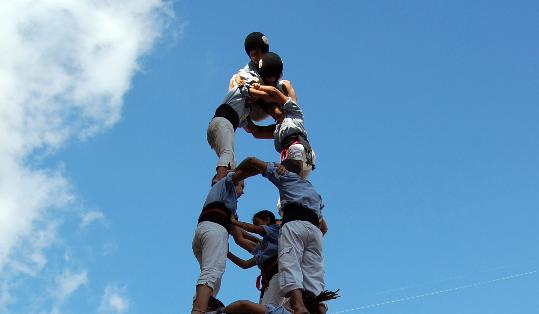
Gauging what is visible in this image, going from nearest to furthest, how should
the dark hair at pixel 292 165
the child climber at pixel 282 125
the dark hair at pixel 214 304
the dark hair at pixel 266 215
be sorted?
the dark hair at pixel 214 304 < the dark hair at pixel 292 165 < the dark hair at pixel 266 215 < the child climber at pixel 282 125

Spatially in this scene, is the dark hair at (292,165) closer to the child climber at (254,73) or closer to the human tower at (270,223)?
the human tower at (270,223)

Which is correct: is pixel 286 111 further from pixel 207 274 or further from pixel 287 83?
pixel 207 274

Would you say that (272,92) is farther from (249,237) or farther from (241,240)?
(241,240)

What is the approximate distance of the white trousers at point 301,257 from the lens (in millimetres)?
8094

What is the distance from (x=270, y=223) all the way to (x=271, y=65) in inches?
103

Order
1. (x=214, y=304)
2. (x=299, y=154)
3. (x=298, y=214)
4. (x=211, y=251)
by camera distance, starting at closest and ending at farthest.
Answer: (x=214, y=304)
(x=211, y=251)
(x=298, y=214)
(x=299, y=154)

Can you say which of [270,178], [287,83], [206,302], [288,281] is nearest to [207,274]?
[206,302]

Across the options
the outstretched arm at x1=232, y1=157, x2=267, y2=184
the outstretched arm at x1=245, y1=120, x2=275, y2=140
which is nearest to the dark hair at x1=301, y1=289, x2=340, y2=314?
the outstretched arm at x1=232, y1=157, x2=267, y2=184

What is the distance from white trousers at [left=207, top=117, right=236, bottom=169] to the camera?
1007cm

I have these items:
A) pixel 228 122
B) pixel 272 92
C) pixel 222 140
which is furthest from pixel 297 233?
pixel 272 92

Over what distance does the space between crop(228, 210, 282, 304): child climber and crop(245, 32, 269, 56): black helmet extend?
318 cm

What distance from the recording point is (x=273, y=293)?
8.73 metres

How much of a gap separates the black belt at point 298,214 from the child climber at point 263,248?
0.63 meters

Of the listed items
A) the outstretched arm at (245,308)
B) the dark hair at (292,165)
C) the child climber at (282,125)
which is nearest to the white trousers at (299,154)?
the child climber at (282,125)
